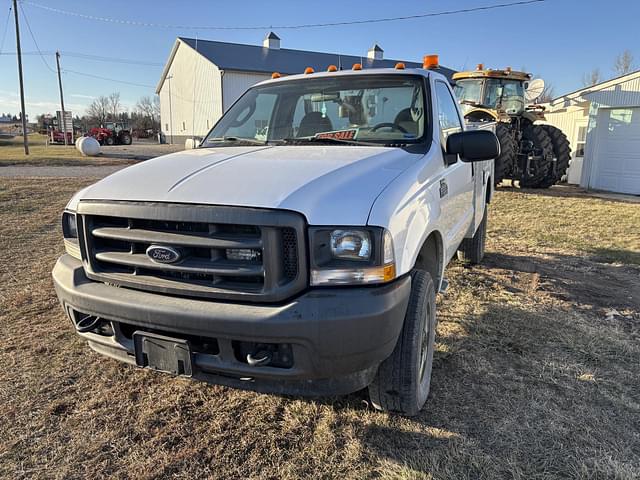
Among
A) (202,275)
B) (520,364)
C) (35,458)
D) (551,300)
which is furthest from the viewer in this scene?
(551,300)

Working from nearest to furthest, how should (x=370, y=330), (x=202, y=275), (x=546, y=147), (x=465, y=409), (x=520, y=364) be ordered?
(x=370, y=330)
(x=202, y=275)
(x=465, y=409)
(x=520, y=364)
(x=546, y=147)

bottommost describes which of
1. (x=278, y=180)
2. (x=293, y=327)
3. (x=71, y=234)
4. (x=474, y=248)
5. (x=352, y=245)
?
(x=474, y=248)

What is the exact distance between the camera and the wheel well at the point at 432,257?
9.60 feet

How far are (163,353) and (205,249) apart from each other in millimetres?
539

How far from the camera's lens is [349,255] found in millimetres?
2123

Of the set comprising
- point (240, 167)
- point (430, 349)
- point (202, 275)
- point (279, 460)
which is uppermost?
point (240, 167)

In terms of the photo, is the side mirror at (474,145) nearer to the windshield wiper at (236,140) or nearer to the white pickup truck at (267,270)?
the white pickup truck at (267,270)

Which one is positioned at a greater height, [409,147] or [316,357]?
[409,147]

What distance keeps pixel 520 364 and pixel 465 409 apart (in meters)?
0.79

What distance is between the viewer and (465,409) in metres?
2.86

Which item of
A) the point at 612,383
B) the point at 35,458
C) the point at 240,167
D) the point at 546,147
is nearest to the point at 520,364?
the point at 612,383

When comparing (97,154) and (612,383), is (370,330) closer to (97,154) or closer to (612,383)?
(612,383)

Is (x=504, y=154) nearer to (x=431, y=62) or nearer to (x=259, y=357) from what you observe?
(x=431, y=62)

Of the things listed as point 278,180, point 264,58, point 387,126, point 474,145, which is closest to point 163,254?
point 278,180
